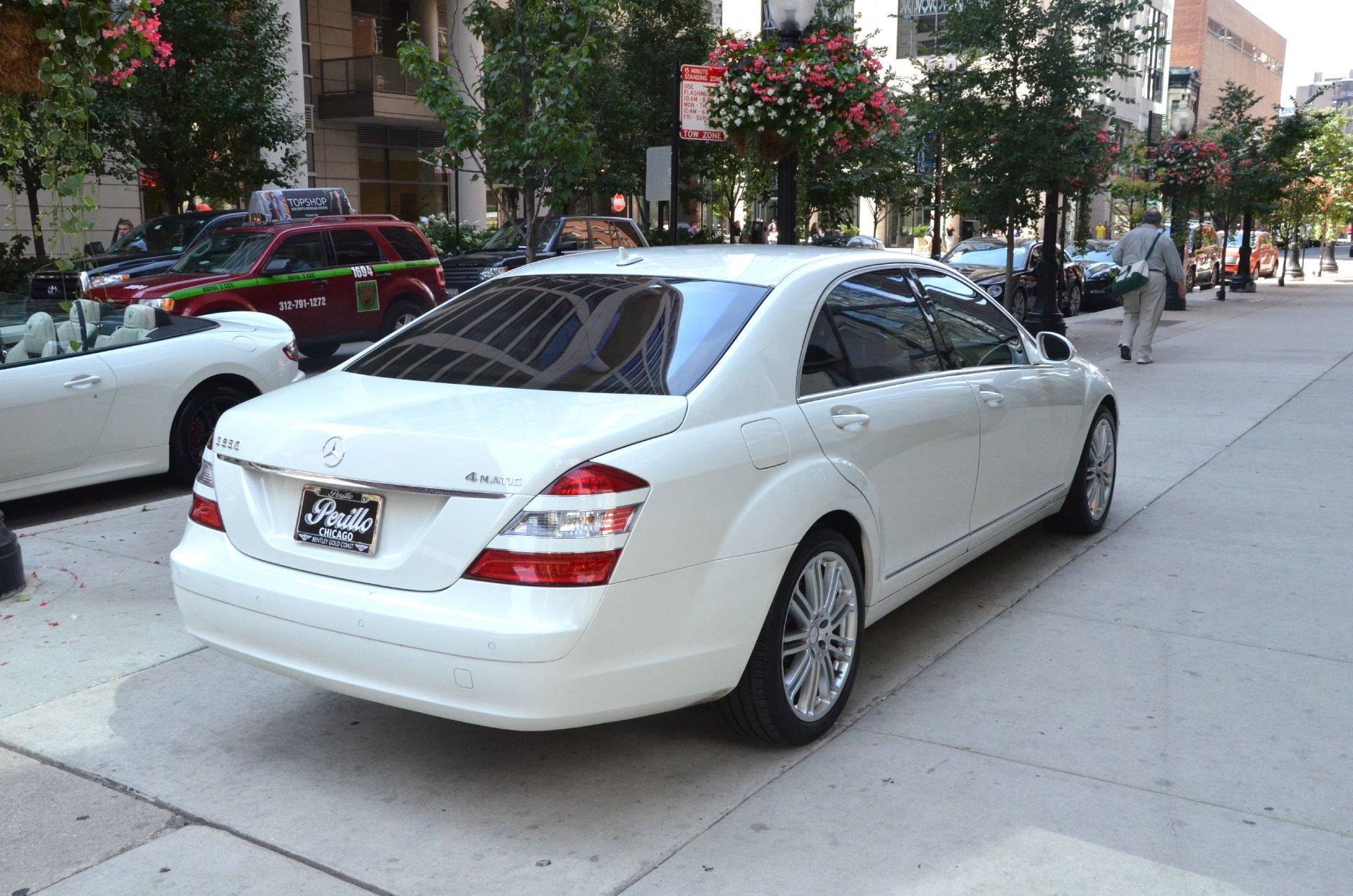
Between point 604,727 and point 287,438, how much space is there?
58.7 inches

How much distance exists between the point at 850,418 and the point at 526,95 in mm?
6104

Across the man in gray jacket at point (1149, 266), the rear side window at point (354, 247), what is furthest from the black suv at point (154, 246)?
the man in gray jacket at point (1149, 266)

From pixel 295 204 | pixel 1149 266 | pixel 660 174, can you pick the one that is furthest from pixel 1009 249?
pixel 295 204

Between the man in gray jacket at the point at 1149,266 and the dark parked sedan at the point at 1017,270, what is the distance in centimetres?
415

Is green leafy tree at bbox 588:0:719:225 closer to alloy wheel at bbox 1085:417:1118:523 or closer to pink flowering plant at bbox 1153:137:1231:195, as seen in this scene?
pink flowering plant at bbox 1153:137:1231:195

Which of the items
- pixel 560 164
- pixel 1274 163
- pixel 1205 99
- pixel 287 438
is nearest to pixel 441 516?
pixel 287 438

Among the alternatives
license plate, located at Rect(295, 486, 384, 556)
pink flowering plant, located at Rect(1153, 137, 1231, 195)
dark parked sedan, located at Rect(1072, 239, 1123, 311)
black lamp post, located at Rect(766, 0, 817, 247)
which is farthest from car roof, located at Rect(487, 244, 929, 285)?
pink flowering plant, located at Rect(1153, 137, 1231, 195)

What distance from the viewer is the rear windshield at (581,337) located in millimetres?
3980

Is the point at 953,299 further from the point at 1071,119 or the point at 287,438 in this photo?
the point at 1071,119

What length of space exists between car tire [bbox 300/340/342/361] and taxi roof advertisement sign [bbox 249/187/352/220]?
3427 mm

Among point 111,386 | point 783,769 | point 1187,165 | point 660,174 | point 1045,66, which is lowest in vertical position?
point 783,769

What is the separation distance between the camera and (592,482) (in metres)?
3.40

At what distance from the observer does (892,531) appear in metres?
4.59

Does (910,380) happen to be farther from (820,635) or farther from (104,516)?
(104,516)
